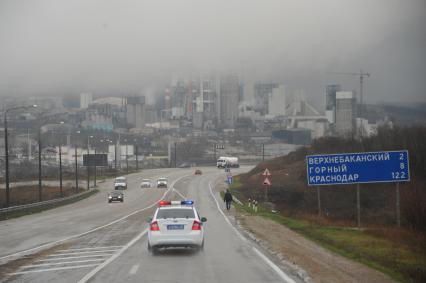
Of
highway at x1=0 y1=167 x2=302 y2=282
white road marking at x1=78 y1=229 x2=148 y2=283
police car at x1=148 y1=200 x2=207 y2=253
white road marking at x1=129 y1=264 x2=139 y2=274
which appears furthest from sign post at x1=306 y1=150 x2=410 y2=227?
white road marking at x1=129 y1=264 x2=139 y2=274

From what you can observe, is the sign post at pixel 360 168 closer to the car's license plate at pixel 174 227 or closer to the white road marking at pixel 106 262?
the white road marking at pixel 106 262

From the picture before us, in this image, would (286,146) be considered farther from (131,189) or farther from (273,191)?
(273,191)

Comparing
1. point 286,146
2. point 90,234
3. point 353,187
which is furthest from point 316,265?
point 286,146

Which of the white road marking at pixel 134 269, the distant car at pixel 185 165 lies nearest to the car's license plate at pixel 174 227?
the white road marking at pixel 134 269

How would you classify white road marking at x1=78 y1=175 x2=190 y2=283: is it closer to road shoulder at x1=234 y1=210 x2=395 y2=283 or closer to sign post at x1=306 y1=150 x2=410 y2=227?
road shoulder at x1=234 y1=210 x2=395 y2=283

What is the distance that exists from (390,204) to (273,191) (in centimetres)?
1936

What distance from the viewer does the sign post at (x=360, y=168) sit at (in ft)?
104

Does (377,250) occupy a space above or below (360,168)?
below

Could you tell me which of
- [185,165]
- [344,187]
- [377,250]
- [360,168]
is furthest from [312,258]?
[185,165]

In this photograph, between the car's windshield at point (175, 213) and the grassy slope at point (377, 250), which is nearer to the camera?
the grassy slope at point (377, 250)

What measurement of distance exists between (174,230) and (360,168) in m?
14.0

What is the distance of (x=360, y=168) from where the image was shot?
32.9 meters

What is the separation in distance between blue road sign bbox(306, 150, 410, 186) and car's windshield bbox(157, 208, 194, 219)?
41.7 ft

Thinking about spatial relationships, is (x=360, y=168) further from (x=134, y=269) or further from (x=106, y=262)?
(x=134, y=269)
